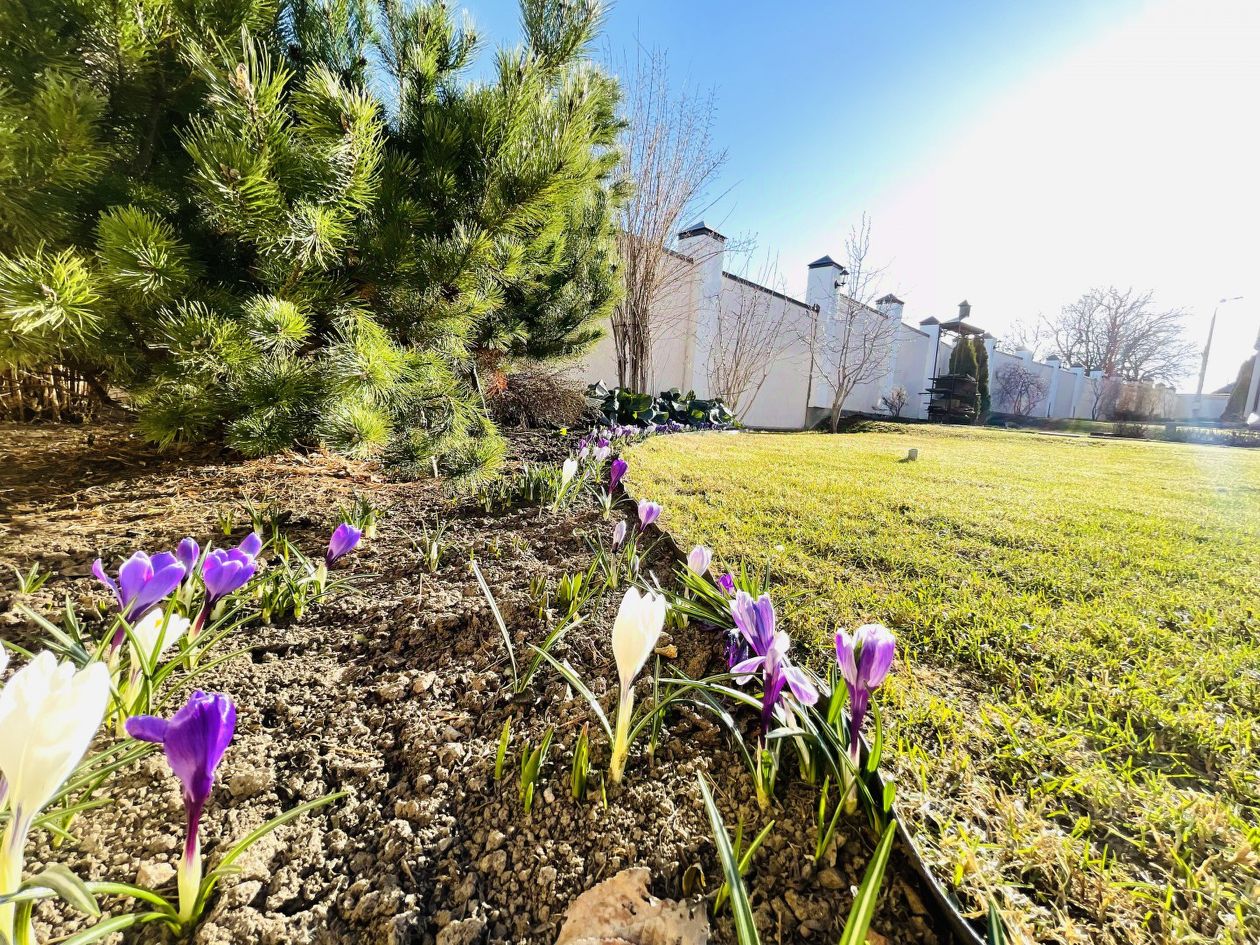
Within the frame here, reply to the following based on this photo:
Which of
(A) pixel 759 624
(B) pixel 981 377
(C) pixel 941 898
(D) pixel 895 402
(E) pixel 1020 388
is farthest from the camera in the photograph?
(E) pixel 1020 388

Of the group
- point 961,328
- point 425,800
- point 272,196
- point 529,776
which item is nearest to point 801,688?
point 529,776

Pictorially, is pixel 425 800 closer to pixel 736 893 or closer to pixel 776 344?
pixel 736 893

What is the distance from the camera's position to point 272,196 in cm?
113

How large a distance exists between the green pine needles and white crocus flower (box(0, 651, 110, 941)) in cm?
87

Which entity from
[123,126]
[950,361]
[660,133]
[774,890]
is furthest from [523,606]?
[950,361]

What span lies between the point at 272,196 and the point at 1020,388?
25151 millimetres

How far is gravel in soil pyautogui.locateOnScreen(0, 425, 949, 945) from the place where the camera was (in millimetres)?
559

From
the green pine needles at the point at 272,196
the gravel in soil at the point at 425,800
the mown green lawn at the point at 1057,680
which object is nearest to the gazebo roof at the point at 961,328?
the mown green lawn at the point at 1057,680

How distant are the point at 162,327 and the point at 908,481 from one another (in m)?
3.73

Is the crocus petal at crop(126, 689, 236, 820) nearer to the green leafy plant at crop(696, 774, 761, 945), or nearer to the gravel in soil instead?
the gravel in soil

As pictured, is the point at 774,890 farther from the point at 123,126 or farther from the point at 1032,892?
the point at 123,126

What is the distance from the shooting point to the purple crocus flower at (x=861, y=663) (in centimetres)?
65

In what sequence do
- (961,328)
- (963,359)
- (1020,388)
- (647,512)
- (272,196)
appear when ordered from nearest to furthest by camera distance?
(272,196) → (647,512) → (963,359) → (961,328) → (1020,388)

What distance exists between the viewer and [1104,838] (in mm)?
665
